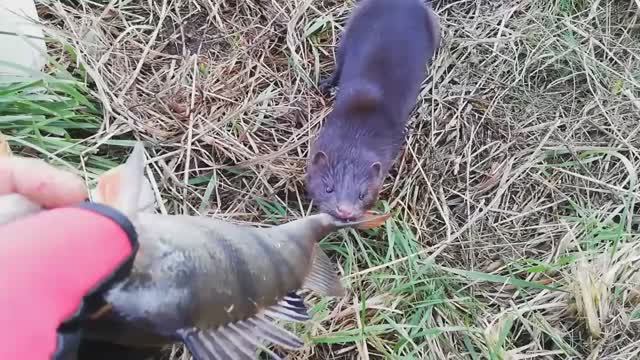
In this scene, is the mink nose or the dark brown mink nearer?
the mink nose

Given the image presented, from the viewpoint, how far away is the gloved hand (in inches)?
41.1

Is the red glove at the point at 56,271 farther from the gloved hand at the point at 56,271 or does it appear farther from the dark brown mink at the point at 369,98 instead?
the dark brown mink at the point at 369,98

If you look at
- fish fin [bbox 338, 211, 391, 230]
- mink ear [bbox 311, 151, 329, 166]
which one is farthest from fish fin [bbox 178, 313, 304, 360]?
mink ear [bbox 311, 151, 329, 166]

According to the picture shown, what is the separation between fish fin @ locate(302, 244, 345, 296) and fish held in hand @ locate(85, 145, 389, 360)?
13.9 inches

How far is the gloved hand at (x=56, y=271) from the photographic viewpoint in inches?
41.1

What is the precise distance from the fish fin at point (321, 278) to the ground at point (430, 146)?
1.60ft

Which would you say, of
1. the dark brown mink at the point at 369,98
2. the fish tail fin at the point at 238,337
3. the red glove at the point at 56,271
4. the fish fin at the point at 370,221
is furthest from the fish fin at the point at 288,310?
the dark brown mink at the point at 369,98

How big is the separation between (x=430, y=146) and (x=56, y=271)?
2.02 m

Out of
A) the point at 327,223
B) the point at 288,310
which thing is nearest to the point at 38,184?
the point at 288,310

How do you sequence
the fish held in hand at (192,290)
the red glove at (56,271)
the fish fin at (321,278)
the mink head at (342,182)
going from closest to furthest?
1. the red glove at (56,271)
2. the fish held in hand at (192,290)
3. the fish fin at (321,278)
4. the mink head at (342,182)

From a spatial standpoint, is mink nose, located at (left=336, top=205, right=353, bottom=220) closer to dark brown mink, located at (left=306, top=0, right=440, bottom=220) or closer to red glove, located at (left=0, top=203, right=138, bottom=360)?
dark brown mink, located at (left=306, top=0, right=440, bottom=220)

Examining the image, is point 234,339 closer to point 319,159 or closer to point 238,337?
point 238,337

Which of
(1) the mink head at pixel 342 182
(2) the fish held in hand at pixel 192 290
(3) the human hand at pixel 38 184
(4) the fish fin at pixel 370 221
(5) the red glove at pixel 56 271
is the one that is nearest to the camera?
(5) the red glove at pixel 56 271

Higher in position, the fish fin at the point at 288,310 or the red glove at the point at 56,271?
the red glove at the point at 56,271
